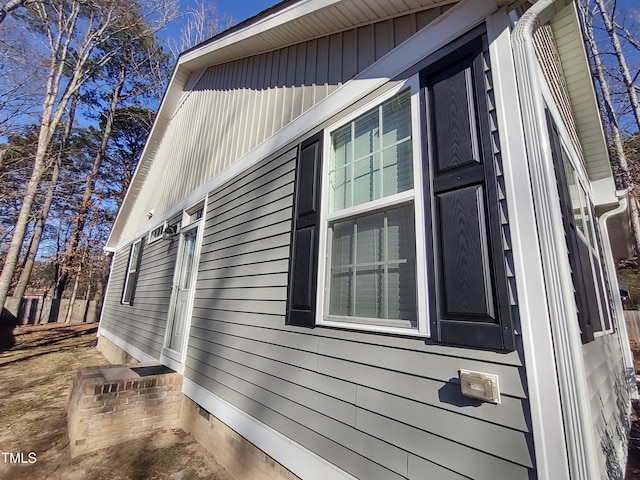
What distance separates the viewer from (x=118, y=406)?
11.6ft

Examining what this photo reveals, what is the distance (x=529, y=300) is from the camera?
4.73 ft

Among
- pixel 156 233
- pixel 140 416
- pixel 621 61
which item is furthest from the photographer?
pixel 621 61

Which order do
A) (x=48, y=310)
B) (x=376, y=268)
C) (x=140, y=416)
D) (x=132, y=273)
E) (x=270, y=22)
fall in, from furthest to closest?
(x=48, y=310) < (x=132, y=273) < (x=140, y=416) < (x=270, y=22) < (x=376, y=268)

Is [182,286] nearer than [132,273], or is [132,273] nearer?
[182,286]

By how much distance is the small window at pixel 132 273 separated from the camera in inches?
306

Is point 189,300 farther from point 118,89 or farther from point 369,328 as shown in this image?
point 118,89

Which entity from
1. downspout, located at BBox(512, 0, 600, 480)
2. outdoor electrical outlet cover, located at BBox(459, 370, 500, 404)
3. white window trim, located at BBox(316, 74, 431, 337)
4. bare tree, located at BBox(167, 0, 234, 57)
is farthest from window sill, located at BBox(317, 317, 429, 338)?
bare tree, located at BBox(167, 0, 234, 57)

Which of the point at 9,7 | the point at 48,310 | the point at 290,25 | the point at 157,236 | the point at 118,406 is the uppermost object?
the point at 9,7

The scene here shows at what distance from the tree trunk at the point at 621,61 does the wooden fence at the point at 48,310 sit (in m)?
23.4

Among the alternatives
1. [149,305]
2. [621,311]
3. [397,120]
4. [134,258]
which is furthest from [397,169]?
[134,258]

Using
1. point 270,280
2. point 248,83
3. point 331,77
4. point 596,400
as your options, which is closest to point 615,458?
point 596,400

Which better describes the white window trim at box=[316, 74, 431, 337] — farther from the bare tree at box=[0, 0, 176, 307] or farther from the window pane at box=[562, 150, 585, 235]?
the bare tree at box=[0, 0, 176, 307]

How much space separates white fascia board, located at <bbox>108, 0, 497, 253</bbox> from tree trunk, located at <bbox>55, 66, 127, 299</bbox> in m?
17.0

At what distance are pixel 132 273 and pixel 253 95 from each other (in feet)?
20.5
